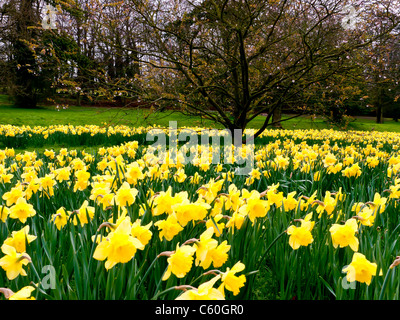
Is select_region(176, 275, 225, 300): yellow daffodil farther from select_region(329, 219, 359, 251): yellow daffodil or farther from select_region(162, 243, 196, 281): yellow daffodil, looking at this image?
select_region(329, 219, 359, 251): yellow daffodil

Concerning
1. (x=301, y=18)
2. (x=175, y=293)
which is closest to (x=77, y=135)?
(x=301, y=18)

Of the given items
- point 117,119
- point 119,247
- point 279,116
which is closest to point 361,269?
point 119,247

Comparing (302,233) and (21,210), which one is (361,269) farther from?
(21,210)

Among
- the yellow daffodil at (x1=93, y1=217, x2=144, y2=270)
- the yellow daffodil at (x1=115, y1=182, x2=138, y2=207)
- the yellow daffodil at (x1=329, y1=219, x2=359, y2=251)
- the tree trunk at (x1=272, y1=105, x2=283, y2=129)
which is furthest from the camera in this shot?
the tree trunk at (x1=272, y1=105, x2=283, y2=129)

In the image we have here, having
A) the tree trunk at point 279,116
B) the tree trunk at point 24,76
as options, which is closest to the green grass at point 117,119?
the tree trunk at point 279,116

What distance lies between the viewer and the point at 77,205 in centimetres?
195

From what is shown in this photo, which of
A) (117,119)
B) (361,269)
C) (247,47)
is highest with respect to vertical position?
(247,47)

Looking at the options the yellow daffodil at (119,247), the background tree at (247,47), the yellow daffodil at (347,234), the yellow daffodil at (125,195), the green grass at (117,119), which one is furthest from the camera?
the green grass at (117,119)

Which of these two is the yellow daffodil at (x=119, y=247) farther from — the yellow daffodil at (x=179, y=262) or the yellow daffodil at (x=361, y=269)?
the yellow daffodil at (x=361, y=269)

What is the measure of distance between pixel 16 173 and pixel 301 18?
5176mm

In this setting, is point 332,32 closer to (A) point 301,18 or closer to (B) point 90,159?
(A) point 301,18

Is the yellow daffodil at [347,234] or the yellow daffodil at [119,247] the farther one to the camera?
the yellow daffodil at [347,234]

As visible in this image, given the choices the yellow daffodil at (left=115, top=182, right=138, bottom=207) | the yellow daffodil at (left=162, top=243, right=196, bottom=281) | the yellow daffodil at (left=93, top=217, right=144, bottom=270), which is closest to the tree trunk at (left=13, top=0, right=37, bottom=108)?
the yellow daffodil at (left=115, top=182, right=138, bottom=207)

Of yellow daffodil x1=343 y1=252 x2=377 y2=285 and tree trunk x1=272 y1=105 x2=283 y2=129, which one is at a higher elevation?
tree trunk x1=272 y1=105 x2=283 y2=129
